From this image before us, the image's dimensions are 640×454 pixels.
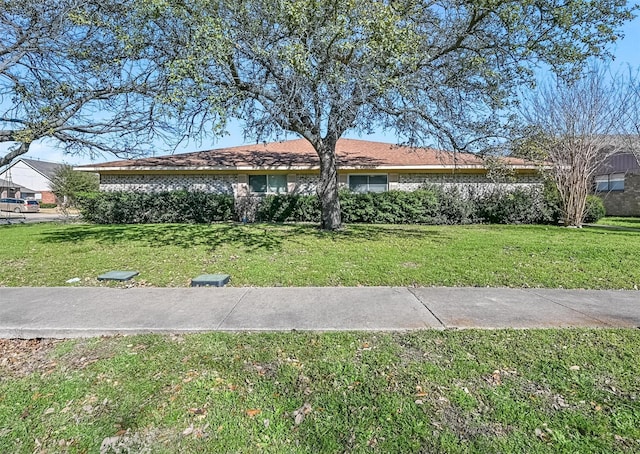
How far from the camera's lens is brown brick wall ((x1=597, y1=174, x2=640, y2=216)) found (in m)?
24.0

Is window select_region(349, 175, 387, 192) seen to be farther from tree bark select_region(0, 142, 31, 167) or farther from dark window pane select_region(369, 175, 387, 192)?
tree bark select_region(0, 142, 31, 167)

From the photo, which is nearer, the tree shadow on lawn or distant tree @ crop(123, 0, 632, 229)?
distant tree @ crop(123, 0, 632, 229)

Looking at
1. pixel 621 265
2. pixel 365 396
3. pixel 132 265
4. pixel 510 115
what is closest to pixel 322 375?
pixel 365 396

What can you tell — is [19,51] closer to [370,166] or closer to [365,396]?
[370,166]

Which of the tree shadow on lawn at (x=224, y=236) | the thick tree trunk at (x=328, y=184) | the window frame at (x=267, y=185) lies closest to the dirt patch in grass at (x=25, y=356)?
the tree shadow on lawn at (x=224, y=236)

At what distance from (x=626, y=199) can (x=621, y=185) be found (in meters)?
1.09

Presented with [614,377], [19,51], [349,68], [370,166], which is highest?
[19,51]

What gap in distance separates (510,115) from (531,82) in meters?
1.01

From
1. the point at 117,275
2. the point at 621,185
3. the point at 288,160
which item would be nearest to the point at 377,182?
the point at 288,160

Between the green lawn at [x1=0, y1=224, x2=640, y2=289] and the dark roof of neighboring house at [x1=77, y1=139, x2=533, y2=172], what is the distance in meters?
6.47

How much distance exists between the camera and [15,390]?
10.3 ft

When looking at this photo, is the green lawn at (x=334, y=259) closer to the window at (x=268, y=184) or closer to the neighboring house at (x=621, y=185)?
the window at (x=268, y=184)

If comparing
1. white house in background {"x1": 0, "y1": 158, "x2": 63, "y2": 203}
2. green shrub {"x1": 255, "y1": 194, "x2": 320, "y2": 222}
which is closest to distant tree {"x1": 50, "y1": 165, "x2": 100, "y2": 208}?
green shrub {"x1": 255, "y1": 194, "x2": 320, "y2": 222}

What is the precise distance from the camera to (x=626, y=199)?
2452 cm
